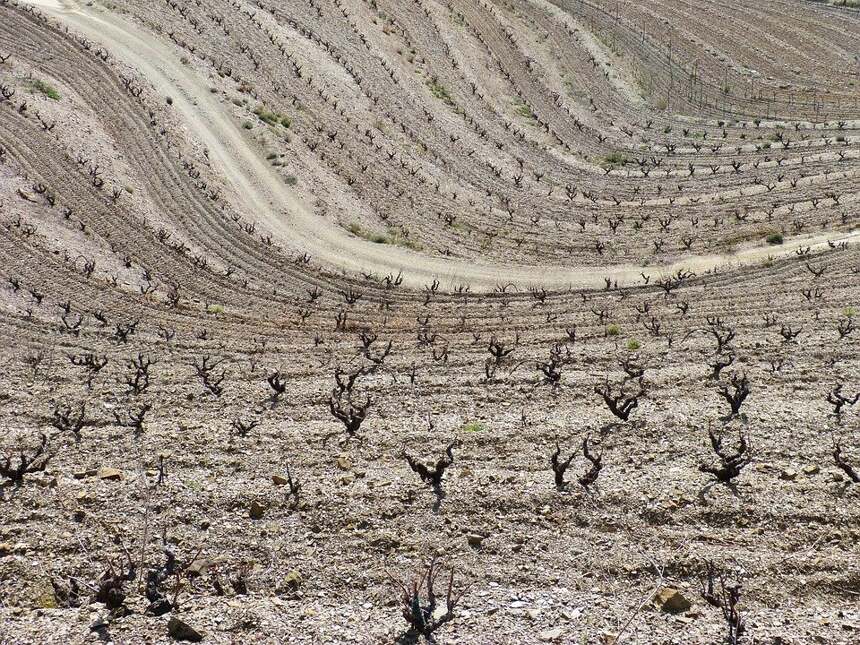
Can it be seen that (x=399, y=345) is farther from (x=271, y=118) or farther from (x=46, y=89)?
(x=46, y=89)

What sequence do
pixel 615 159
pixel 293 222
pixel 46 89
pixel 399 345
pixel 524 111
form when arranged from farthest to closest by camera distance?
1. pixel 524 111
2. pixel 615 159
3. pixel 46 89
4. pixel 293 222
5. pixel 399 345

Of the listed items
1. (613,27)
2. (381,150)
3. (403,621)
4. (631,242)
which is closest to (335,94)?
(381,150)

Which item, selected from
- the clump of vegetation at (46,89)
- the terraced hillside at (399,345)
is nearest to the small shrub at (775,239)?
the terraced hillside at (399,345)

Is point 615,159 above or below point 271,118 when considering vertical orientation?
above

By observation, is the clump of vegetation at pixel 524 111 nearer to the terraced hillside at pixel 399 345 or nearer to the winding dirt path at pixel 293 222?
the terraced hillside at pixel 399 345

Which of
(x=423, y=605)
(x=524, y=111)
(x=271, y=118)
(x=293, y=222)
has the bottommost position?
(x=423, y=605)

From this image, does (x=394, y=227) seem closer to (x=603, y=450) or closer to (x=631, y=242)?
(x=631, y=242)

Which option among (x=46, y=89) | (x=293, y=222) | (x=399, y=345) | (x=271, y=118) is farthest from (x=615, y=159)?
(x=46, y=89)
